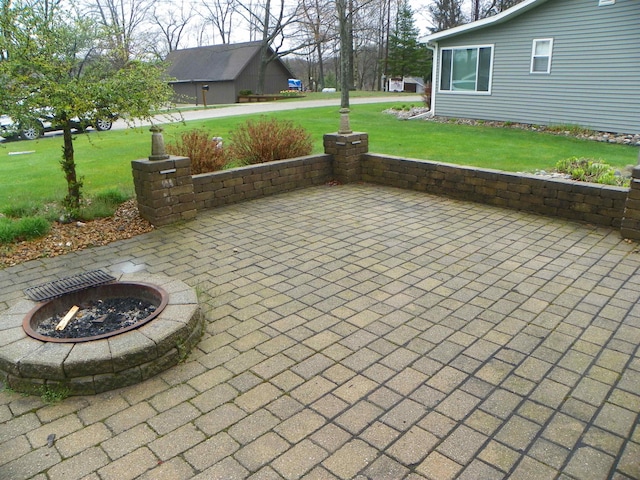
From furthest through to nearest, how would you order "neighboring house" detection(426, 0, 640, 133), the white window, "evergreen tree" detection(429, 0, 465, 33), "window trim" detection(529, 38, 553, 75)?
"evergreen tree" detection(429, 0, 465, 33) → the white window → "window trim" detection(529, 38, 553, 75) → "neighboring house" detection(426, 0, 640, 133)

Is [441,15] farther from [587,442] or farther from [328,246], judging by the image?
[587,442]

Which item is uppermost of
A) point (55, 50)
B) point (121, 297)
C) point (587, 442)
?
point (55, 50)

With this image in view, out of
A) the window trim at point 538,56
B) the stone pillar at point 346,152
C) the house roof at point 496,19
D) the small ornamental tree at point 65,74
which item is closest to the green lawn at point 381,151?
the small ornamental tree at point 65,74

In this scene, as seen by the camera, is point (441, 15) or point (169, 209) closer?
point (169, 209)

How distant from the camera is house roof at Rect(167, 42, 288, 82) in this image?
39000 mm

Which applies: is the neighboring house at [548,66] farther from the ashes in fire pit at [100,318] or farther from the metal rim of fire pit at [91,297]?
the ashes in fire pit at [100,318]

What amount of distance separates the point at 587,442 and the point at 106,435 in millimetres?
2474

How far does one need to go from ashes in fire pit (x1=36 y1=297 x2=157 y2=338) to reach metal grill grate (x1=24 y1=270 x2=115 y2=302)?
17 cm

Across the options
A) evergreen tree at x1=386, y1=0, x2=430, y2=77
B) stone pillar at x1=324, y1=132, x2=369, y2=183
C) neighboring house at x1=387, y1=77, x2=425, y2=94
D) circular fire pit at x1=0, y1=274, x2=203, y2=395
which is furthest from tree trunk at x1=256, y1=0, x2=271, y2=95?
circular fire pit at x1=0, y1=274, x2=203, y2=395

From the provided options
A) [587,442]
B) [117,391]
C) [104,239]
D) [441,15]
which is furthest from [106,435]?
[441,15]

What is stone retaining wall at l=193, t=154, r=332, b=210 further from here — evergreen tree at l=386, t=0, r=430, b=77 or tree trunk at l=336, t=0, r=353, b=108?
evergreen tree at l=386, t=0, r=430, b=77

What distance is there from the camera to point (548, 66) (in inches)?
545

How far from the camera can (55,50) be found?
212 inches

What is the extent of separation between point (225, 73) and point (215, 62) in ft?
9.64
